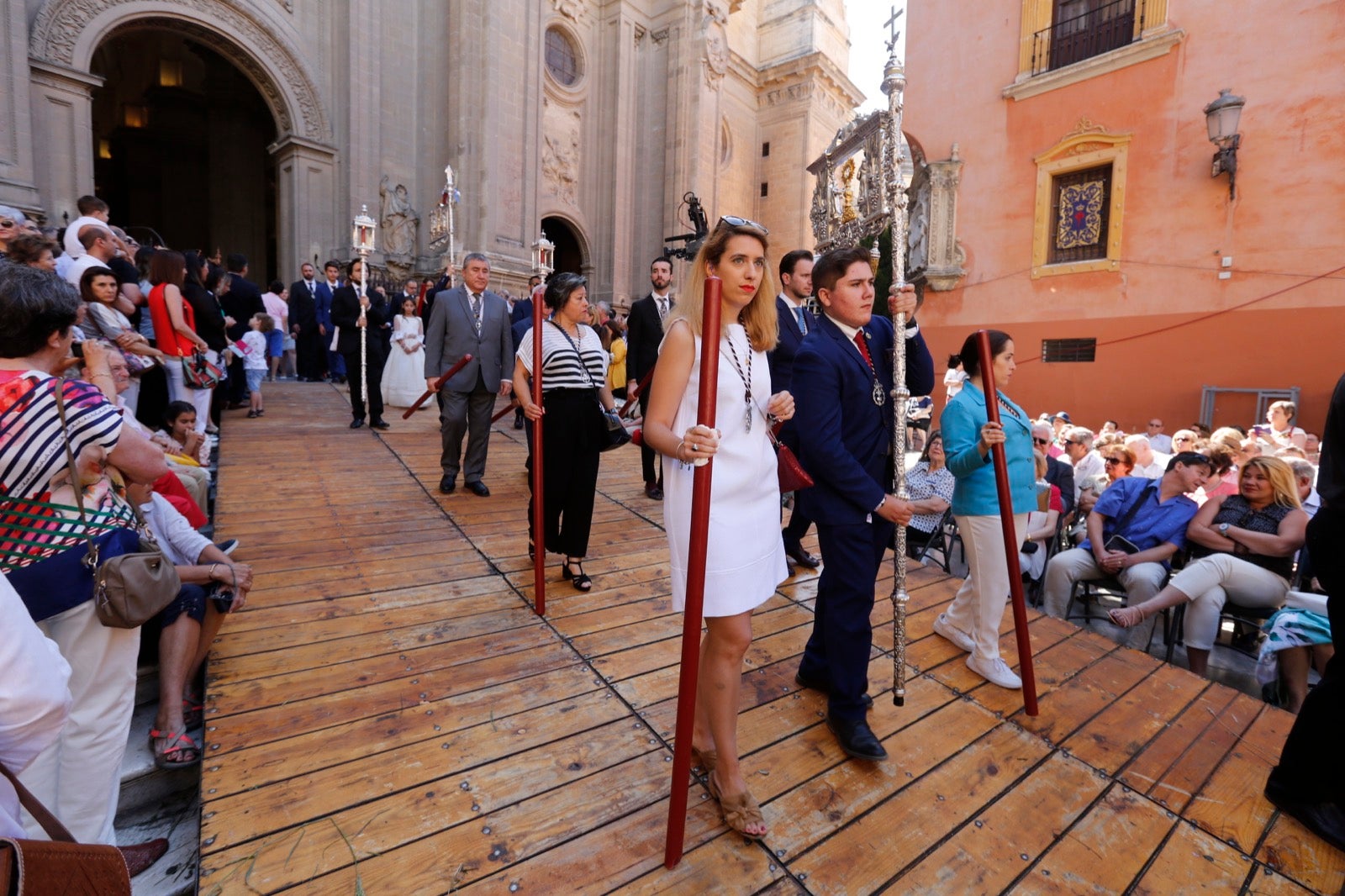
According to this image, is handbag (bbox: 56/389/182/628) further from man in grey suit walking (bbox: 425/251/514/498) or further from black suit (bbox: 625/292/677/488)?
black suit (bbox: 625/292/677/488)

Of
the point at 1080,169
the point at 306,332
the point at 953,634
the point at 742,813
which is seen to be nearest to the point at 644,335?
the point at 953,634

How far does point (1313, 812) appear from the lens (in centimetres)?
242

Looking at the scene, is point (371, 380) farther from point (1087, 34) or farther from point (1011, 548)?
point (1087, 34)

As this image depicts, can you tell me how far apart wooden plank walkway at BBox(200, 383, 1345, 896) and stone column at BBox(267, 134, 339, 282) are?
40.9ft

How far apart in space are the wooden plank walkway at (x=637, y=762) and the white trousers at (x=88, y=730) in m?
0.30

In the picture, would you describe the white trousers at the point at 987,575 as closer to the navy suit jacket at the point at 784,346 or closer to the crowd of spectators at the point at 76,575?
the navy suit jacket at the point at 784,346

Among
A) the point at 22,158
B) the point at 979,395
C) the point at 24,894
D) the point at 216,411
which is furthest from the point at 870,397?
the point at 22,158

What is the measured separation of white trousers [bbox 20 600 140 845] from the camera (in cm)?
200

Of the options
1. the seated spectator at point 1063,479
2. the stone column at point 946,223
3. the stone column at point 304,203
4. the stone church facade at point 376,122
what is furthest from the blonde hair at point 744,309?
the stone column at point 304,203

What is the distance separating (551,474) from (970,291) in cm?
1173

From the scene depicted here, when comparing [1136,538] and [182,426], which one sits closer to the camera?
[1136,538]

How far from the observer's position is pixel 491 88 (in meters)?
15.9

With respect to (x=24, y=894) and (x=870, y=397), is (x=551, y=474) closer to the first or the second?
(x=870, y=397)

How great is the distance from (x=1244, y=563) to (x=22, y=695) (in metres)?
5.71
